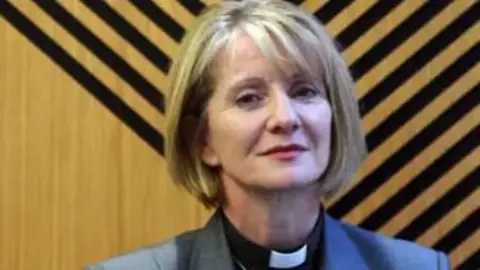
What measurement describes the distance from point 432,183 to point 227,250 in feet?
1.66

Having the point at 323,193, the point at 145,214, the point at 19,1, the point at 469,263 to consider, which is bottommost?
the point at 469,263

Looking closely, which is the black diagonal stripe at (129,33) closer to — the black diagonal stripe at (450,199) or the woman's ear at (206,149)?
the woman's ear at (206,149)

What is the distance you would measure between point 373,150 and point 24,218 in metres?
0.63

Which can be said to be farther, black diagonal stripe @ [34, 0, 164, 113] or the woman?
black diagonal stripe @ [34, 0, 164, 113]

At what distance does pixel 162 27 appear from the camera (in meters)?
1.49

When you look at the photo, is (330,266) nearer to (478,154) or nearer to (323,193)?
(323,193)

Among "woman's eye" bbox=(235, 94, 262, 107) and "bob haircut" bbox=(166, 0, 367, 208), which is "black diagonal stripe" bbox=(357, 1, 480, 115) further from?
"woman's eye" bbox=(235, 94, 262, 107)

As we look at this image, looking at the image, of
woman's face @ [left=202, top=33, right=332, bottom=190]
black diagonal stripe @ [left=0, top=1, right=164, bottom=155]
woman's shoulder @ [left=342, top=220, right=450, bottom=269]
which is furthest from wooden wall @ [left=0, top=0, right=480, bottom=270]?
woman's face @ [left=202, top=33, right=332, bottom=190]

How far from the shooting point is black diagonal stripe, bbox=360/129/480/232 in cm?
151

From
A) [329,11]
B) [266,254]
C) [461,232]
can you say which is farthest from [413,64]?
[266,254]

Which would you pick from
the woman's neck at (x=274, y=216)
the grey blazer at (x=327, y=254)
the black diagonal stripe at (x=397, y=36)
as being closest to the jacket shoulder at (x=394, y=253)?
the grey blazer at (x=327, y=254)

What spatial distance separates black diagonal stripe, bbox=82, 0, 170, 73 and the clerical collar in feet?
1.32

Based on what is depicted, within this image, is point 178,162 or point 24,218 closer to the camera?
point 178,162

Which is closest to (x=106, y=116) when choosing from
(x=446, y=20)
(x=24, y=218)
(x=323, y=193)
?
(x=24, y=218)
